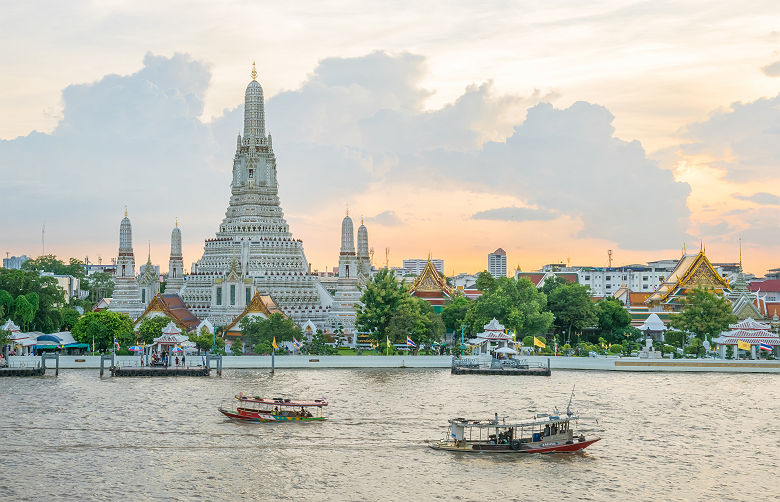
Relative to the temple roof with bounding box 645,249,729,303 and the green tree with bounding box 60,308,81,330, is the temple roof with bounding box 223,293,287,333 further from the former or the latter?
the temple roof with bounding box 645,249,729,303

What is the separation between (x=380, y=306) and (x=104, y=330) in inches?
856

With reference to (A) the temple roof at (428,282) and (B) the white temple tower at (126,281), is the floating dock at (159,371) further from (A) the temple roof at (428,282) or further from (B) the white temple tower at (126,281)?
(A) the temple roof at (428,282)

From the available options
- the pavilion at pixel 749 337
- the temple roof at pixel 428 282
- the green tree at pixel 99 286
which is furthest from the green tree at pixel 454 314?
the green tree at pixel 99 286

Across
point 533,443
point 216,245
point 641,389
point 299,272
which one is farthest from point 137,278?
point 533,443

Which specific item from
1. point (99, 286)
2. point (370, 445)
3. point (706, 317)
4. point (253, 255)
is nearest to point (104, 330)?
point (253, 255)

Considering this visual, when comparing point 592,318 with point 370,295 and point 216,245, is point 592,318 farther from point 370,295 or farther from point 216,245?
point 216,245

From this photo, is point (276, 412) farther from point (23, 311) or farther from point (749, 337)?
point (749, 337)

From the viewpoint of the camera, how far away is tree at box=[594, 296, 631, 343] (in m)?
92.8

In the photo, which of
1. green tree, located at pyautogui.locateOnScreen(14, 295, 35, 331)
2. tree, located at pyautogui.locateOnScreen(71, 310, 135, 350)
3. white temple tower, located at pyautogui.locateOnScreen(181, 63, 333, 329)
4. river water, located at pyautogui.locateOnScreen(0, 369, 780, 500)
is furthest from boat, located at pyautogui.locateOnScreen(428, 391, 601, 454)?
white temple tower, located at pyautogui.locateOnScreen(181, 63, 333, 329)

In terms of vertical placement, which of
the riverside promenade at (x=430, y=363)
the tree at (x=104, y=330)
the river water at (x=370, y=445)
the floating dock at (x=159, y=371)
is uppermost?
the tree at (x=104, y=330)

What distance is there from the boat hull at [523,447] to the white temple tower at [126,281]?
60906 millimetres

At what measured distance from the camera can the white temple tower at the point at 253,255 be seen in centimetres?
9462

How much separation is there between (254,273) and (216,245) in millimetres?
6678

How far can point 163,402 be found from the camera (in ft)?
186
